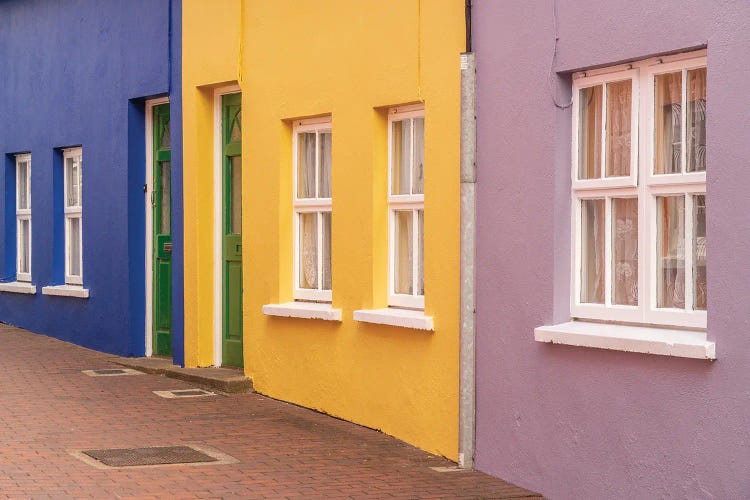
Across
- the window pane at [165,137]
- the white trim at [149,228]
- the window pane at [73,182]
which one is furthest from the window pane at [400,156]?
the window pane at [73,182]

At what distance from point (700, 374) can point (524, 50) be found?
8.84 ft

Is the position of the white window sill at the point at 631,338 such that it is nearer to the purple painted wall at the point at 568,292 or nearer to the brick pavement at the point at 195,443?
the purple painted wall at the point at 568,292

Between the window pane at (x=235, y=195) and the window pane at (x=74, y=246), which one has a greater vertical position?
the window pane at (x=235, y=195)

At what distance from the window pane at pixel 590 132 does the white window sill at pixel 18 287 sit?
11.1 meters

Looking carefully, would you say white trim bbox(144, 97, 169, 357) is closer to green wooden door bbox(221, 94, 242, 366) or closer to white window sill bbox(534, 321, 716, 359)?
green wooden door bbox(221, 94, 242, 366)

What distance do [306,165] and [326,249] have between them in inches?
33.3

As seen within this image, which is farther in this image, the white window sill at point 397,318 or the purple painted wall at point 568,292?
the white window sill at point 397,318

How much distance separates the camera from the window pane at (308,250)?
1220 centimetres

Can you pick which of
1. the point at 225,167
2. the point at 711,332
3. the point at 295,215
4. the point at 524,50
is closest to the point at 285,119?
the point at 295,215

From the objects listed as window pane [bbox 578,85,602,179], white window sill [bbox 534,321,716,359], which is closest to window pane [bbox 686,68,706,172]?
window pane [bbox 578,85,602,179]

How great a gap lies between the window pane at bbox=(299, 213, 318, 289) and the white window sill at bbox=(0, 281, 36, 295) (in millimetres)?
6889

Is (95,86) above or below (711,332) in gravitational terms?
above

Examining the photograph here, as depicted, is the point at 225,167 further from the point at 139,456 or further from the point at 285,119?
the point at 139,456

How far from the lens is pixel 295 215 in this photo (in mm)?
12398
